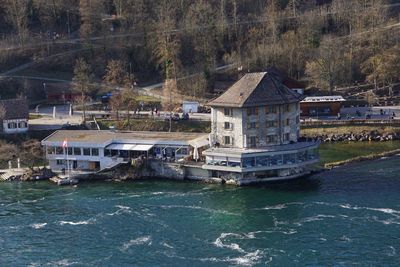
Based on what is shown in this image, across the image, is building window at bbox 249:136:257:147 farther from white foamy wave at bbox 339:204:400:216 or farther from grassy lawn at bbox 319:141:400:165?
white foamy wave at bbox 339:204:400:216

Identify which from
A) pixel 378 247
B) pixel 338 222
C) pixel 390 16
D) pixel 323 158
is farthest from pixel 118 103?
pixel 390 16

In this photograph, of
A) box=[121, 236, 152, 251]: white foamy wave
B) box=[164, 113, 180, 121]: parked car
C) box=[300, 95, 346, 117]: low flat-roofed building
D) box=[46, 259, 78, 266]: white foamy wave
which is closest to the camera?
box=[46, 259, 78, 266]: white foamy wave

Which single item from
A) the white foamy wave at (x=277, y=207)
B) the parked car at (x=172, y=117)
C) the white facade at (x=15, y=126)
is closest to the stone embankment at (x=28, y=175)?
the white facade at (x=15, y=126)

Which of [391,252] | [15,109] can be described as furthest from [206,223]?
[15,109]

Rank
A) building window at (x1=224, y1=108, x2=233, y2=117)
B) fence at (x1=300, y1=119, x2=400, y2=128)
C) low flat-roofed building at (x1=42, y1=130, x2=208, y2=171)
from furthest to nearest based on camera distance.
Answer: fence at (x1=300, y1=119, x2=400, y2=128)
low flat-roofed building at (x1=42, y1=130, x2=208, y2=171)
building window at (x1=224, y1=108, x2=233, y2=117)

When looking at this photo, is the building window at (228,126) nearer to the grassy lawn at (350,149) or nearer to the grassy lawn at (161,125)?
the grassy lawn at (350,149)

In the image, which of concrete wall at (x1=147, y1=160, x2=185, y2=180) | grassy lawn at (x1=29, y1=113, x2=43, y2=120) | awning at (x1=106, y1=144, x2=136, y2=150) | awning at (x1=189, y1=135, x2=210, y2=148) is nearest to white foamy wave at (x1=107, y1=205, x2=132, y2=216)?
concrete wall at (x1=147, y1=160, x2=185, y2=180)
